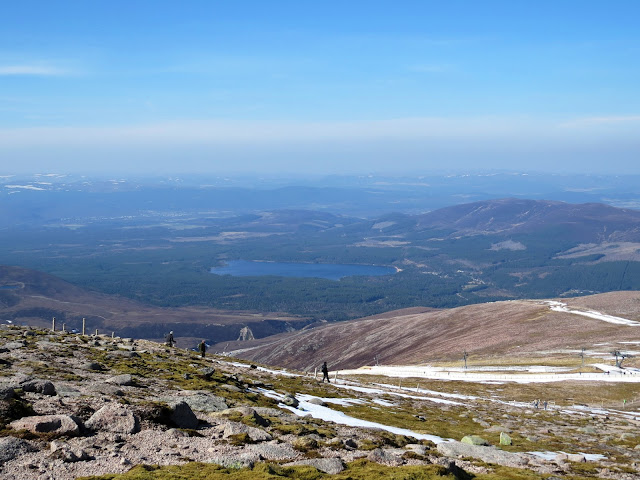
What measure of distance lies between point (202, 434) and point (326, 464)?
19.2 feet

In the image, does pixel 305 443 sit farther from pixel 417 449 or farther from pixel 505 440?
pixel 505 440

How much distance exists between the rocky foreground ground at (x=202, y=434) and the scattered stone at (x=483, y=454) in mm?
66

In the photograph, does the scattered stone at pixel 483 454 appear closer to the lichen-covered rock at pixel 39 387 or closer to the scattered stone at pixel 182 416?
the scattered stone at pixel 182 416

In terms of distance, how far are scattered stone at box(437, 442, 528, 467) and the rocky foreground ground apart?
0.07m

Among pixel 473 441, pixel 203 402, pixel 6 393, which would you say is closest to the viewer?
pixel 6 393

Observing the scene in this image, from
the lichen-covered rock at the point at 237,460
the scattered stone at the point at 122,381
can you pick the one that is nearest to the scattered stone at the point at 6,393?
the lichen-covered rock at the point at 237,460

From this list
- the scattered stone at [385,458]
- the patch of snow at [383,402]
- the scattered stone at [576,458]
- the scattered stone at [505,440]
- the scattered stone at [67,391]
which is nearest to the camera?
the scattered stone at [385,458]

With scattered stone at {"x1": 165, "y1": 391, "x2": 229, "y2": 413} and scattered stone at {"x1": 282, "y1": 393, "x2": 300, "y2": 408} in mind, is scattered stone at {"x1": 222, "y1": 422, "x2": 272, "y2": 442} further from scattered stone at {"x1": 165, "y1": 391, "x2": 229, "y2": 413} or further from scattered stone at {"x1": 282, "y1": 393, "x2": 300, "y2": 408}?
scattered stone at {"x1": 282, "y1": 393, "x2": 300, "y2": 408}

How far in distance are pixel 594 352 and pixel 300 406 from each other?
69481 millimetres

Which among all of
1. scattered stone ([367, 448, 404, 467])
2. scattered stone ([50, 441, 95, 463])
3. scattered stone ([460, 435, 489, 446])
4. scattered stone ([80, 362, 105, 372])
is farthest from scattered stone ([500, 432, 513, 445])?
scattered stone ([80, 362, 105, 372])

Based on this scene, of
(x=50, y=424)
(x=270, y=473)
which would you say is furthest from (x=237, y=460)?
(x=50, y=424)

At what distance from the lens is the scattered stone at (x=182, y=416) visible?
982 inches

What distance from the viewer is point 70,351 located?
41594 mm

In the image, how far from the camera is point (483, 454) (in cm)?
2708
